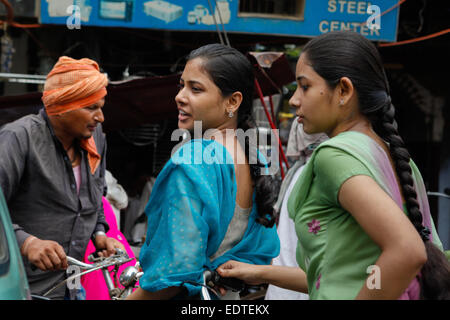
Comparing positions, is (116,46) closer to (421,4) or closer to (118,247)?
(421,4)

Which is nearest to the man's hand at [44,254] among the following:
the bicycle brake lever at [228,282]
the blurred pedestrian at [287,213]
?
the bicycle brake lever at [228,282]

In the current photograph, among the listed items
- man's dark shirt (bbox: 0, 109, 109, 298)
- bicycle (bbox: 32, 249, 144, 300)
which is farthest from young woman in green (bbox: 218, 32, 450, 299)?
man's dark shirt (bbox: 0, 109, 109, 298)

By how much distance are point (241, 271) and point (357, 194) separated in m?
0.64

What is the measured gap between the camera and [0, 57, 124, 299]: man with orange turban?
9.38 ft

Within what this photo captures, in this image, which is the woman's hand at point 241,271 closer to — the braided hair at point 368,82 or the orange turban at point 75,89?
the braided hair at point 368,82

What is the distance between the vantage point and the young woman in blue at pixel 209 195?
Answer: 6.15 feet

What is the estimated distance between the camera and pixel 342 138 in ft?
5.40

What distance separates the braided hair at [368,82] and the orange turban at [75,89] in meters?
1.78

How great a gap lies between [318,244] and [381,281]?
25cm

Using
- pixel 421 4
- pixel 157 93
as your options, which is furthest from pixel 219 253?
pixel 421 4

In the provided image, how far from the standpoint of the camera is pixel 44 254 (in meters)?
2.67

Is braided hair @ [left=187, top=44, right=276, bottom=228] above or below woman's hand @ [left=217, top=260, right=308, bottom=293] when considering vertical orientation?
above

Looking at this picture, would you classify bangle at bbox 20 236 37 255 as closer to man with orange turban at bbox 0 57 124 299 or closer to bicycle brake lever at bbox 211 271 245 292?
man with orange turban at bbox 0 57 124 299

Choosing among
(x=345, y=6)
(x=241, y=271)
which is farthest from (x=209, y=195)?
(x=345, y=6)
